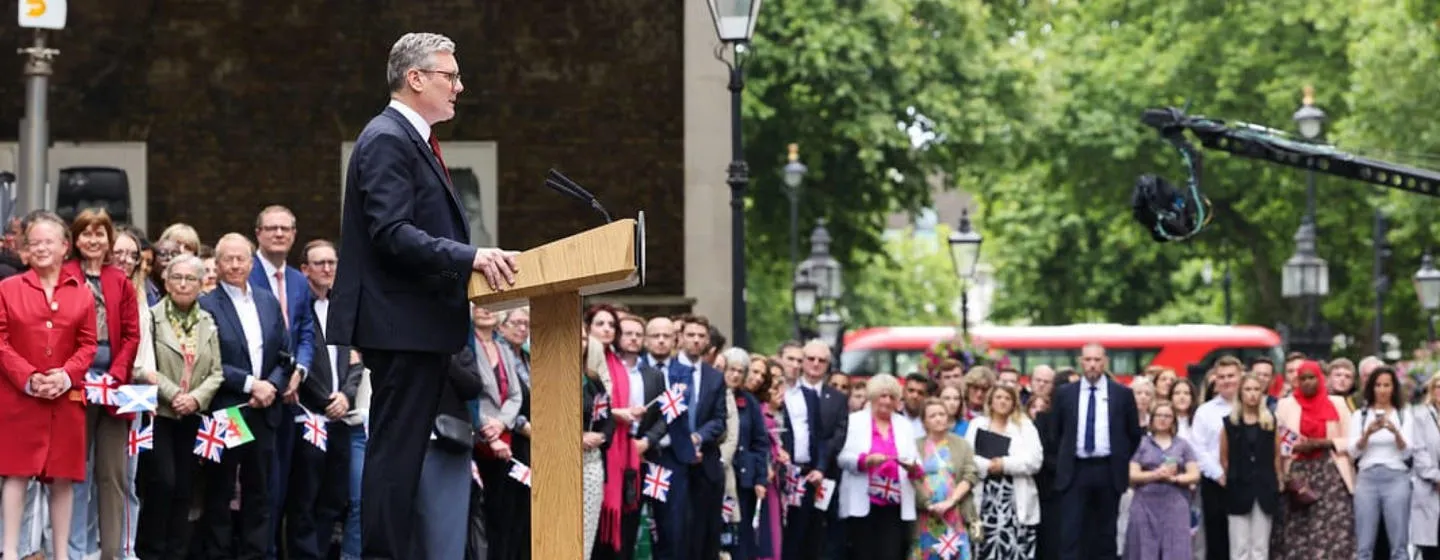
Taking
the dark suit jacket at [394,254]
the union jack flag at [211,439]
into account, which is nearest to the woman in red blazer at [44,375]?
the union jack flag at [211,439]

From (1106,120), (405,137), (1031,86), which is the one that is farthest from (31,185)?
(1106,120)

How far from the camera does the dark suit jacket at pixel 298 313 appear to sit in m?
14.1

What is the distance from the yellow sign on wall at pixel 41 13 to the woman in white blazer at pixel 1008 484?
7850mm

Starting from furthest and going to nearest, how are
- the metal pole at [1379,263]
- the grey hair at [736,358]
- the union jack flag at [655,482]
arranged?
the metal pole at [1379,263] → the grey hair at [736,358] → the union jack flag at [655,482]

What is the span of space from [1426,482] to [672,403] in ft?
24.1

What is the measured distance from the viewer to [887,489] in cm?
1997

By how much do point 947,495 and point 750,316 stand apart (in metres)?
28.9

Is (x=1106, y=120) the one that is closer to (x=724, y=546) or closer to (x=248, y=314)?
(x=724, y=546)

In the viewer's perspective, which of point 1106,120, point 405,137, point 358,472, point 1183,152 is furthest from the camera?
point 1106,120

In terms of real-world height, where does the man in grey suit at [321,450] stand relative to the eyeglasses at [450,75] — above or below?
below

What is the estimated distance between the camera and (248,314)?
1385 cm

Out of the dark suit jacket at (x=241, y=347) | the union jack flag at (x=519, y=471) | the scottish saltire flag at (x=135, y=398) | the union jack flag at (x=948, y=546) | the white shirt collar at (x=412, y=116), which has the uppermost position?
the white shirt collar at (x=412, y=116)

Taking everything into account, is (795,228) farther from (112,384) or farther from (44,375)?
(44,375)

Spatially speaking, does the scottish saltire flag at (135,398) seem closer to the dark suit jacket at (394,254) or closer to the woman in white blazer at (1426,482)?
the dark suit jacket at (394,254)
